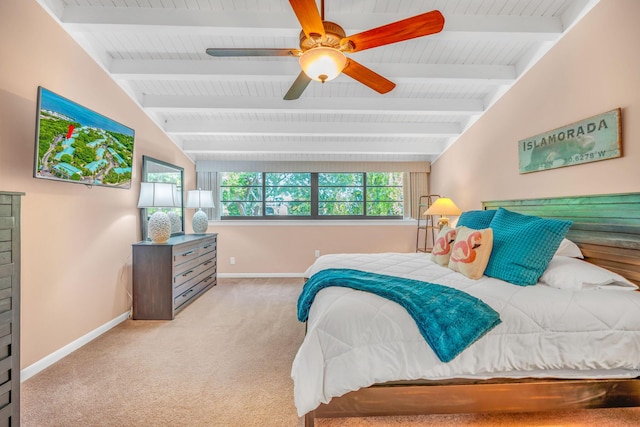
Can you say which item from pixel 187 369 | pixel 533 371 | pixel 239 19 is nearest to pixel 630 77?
pixel 533 371

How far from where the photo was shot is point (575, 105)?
224cm

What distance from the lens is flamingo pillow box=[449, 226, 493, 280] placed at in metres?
1.95

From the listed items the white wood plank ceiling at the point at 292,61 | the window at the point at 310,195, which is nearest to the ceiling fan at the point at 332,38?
the white wood plank ceiling at the point at 292,61

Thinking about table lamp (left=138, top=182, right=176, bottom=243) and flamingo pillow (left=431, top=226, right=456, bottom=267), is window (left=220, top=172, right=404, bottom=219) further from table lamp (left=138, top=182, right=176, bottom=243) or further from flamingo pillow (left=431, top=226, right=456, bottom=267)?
flamingo pillow (left=431, top=226, right=456, bottom=267)

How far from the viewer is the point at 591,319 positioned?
1453 millimetres

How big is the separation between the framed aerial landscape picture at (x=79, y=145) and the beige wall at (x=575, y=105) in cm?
385

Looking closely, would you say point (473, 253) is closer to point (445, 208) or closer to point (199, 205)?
point (445, 208)

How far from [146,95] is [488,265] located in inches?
152

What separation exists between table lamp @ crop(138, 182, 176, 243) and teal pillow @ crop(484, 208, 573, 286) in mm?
3054

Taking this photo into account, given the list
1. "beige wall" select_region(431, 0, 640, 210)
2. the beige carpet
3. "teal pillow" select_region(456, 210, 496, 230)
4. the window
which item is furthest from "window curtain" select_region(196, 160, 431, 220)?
the beige carpet

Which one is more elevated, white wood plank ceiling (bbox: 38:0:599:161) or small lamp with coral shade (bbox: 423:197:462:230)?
white wood plank ceiling (bbox: 38:0:599:161)

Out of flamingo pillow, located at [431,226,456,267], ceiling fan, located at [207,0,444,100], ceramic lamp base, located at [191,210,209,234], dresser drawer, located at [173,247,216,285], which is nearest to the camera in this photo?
ceiling fan, located at [207,0,444,100]

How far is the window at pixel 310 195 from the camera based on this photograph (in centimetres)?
512

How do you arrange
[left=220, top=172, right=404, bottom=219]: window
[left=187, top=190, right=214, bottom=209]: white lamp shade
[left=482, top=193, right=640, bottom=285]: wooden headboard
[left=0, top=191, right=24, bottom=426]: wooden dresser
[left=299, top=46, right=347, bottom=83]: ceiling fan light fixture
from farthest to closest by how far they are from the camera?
[left=220, top=172, right=404, bottom=219]: window
[left=187, top=190, right=214, bottom=209]: white lamp shade
[left=482, top=193, right=640, bottom=285]: wooden headboard
[left=299, top=46, right=347, bottom=83]: ceiling fan light fixture
[left=0, top=191, right=24, bottom=426]: wooden dresser
